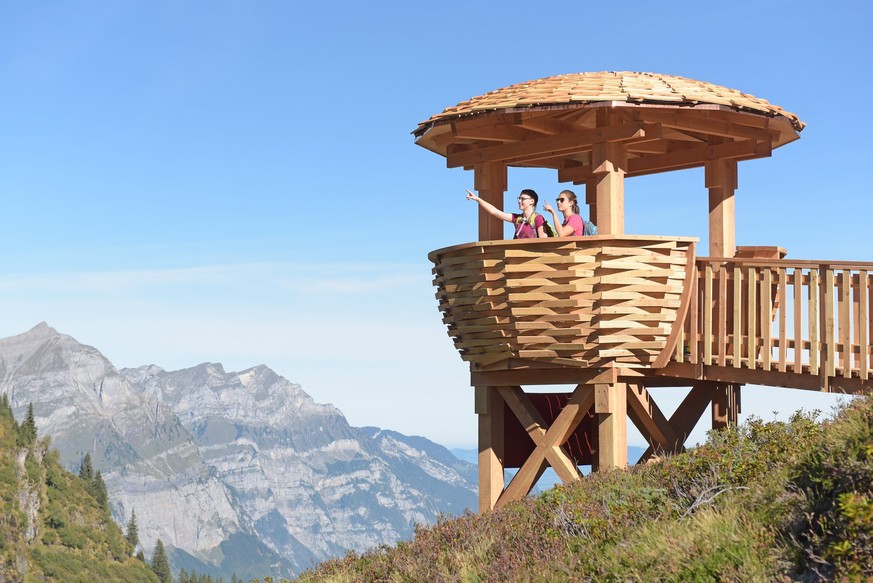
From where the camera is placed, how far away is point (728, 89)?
54.5 feet

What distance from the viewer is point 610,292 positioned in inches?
580

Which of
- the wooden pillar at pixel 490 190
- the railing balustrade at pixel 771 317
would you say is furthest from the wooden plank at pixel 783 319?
the wooden pillar at pixel 490 190

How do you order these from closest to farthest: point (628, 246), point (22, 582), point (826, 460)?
1. point (826, 460)
2. point (628, 246)
3. point (22, 582)

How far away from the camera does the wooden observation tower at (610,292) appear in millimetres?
13977

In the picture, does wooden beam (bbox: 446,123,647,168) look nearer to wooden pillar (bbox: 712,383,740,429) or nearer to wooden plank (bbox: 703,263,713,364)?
wooden plank (bbox: 703,263,713,364)

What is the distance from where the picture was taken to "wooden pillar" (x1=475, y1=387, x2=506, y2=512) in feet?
56.0

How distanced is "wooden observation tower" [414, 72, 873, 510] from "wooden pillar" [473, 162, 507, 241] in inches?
0.9

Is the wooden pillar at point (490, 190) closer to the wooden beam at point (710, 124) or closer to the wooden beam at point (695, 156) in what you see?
the wooden beam at point (710, 124)

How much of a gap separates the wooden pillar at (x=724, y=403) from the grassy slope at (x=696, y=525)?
5.70 m

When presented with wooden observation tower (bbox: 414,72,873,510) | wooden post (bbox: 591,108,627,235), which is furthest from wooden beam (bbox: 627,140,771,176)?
wooden post (bbox: 591,108,627,235)

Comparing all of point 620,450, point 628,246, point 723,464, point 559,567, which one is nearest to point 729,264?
point 628,246

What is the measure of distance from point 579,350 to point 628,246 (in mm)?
1544

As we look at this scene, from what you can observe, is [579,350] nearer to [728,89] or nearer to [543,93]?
[543,93]

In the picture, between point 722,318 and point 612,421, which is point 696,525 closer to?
point 722,318
